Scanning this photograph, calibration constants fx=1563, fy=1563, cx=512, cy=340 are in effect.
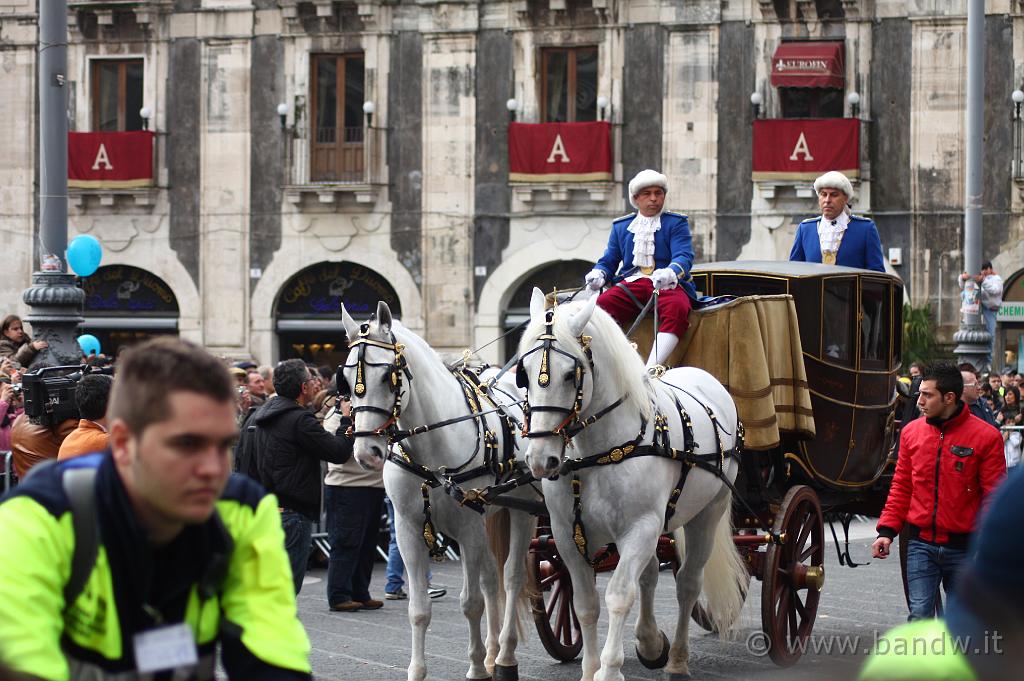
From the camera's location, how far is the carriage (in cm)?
884

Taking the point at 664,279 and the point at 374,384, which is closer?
the point at 374,384

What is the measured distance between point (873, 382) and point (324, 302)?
53.7 ft

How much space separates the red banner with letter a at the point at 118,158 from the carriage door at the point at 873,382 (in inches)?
686

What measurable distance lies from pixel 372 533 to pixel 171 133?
50.4 ft

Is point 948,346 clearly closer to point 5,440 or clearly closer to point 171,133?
point 171,133

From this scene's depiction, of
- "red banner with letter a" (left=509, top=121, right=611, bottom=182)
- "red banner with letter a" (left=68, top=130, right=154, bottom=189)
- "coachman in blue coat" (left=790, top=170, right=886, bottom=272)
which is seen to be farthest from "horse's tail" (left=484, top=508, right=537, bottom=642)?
"red banner with letter a" (left=68, top=130, right=154, bottom=189)

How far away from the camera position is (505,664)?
320 inches

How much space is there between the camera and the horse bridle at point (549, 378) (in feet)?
23.7

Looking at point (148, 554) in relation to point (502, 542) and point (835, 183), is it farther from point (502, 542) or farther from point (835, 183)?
point (835, 183)

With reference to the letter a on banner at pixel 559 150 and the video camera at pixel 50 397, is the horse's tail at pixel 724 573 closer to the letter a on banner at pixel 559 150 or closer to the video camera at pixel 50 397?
the video camera at pixel 50 397

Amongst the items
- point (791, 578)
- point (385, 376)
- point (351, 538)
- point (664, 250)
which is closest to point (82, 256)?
point (351, 538)

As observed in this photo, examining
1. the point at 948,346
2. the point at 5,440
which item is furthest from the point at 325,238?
the point at 5,440

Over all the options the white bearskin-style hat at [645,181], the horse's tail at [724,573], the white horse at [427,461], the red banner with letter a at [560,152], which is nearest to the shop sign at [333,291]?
the red banner with letter a at [560,152]

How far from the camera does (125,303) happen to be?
85.4 ft
